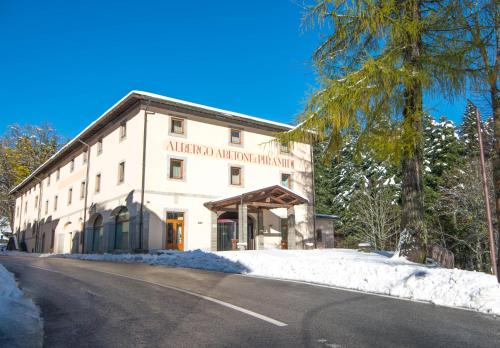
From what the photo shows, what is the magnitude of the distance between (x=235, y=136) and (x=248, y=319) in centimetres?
2353

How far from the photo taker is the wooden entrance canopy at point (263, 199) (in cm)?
2464

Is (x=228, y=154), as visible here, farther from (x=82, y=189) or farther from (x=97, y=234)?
(x=82, y=189)

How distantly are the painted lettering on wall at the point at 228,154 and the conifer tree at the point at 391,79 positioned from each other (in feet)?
44.3

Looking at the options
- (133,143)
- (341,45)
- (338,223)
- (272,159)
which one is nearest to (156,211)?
(133,143)

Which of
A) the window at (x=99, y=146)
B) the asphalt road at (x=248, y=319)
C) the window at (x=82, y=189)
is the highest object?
the window at (x=99, y=146)

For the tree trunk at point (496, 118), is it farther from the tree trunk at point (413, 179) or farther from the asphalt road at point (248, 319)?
the asphalt road at point (248, 319)

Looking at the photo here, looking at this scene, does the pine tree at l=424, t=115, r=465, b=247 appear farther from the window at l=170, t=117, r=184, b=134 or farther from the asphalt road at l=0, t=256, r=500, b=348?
the asphalt road at l=0, t=256, r=500, b=348

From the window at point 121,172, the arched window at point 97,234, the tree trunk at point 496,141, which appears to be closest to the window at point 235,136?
the window at point 121,172

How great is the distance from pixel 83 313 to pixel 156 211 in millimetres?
18533

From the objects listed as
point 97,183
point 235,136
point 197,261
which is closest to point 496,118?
point 197,261

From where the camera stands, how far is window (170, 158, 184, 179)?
25.7 m

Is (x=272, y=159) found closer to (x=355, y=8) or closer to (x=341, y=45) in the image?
(x=341, y=45)

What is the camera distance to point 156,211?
80.3 feet

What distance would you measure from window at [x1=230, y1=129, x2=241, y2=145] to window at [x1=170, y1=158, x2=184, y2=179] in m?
4.08
